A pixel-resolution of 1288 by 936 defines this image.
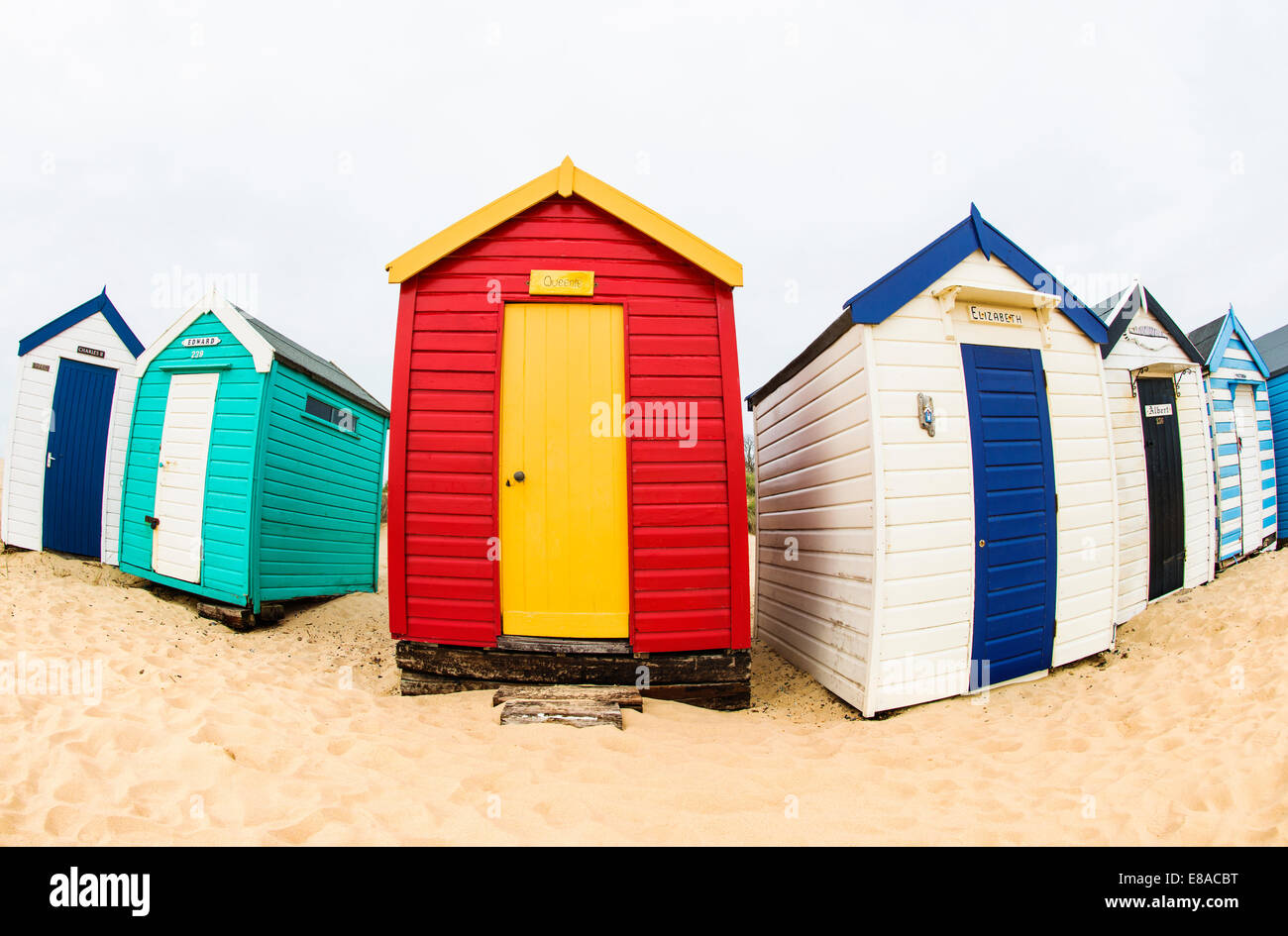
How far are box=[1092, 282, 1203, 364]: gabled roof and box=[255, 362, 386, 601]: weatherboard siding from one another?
10124 mm

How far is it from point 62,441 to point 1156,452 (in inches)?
632

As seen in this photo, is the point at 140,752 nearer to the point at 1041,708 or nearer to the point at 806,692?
the point at 806,692

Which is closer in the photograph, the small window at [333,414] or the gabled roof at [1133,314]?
the gabled roof at [1133,314]

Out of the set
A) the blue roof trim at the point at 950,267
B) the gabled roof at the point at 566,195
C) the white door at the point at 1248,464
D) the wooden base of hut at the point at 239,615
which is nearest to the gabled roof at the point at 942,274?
the blue roof trim at the point at 950,267

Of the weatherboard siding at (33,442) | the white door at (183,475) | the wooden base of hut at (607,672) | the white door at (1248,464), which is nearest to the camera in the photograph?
the wooden base of hut at (607,672)

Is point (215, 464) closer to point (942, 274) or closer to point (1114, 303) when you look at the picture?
point (942, 274)

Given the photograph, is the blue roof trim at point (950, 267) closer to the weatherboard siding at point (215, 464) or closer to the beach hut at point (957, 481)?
the beach hut at point (957, 481)

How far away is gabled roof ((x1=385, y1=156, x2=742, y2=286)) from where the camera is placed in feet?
14.2

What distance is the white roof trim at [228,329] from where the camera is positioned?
20.8 feet

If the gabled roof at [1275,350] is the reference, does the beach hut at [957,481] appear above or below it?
below

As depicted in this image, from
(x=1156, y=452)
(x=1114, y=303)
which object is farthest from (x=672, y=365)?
(x=1156, y=452)

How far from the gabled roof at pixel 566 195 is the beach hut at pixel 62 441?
24.1 feet

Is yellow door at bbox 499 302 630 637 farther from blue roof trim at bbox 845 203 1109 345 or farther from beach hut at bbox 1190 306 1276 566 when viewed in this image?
beach hut at bbox 1190 306 1276 566
